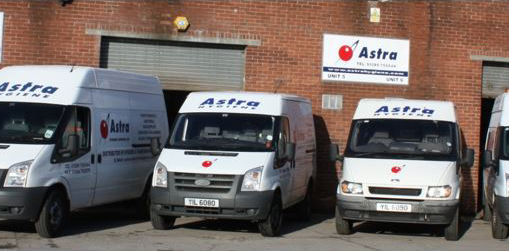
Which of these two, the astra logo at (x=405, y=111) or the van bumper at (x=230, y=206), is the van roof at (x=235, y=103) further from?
the astra logo at (x=405, y=111)

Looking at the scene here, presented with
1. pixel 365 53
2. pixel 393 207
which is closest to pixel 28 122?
pixel 393 207

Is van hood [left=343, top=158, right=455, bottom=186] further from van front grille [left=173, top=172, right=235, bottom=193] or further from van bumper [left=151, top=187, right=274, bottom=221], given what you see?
van front grille [left=173, top=172, right=235, bottom=193]

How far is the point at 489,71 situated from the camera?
17297mm

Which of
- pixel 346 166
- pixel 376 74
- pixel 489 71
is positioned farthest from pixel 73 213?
pixel 489 71

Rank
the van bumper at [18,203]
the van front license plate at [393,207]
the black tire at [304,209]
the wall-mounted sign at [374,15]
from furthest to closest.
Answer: the wall-mounted sign at [374,15] < the black tire at [304,209] < the van front license plate at [393,207] < the van bumper at [18,203]

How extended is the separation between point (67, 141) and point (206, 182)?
2132 mm

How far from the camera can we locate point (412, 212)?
11.1 metres

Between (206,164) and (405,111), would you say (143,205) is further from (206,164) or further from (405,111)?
(405,111)

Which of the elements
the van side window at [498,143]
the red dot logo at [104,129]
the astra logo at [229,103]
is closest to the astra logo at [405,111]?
the van side window at [498,143]

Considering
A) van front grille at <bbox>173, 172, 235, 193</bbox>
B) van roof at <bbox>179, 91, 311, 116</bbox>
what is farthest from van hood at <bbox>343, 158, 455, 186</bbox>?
van front grille at <bbox>173, 172, 235, 193</bbox>

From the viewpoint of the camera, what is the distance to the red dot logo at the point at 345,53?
53.8 feet

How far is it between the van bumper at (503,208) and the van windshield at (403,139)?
96cm

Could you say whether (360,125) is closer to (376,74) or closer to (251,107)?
(251,107)

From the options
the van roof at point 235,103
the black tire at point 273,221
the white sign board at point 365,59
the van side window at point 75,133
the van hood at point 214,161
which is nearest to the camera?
the van side window at point 75,133
